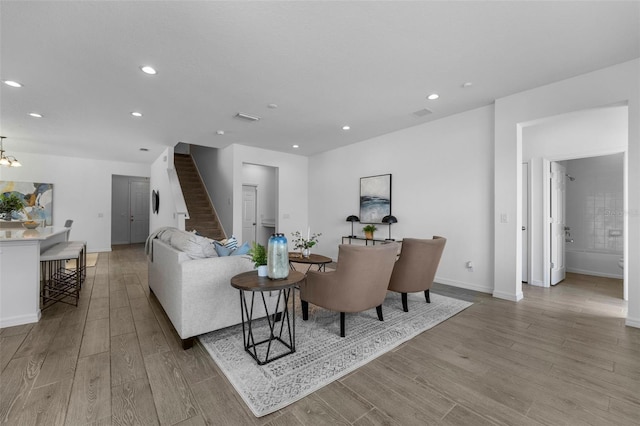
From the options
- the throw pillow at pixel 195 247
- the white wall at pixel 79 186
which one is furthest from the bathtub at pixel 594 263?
the white wall at pixel 79 186

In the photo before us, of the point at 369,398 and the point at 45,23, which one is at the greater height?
the point at 45,23

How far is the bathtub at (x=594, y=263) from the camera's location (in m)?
5.06

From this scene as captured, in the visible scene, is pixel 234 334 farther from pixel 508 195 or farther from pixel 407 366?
pixel 508 195

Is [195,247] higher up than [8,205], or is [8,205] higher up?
[8,205]

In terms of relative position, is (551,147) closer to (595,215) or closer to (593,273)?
(595,215)

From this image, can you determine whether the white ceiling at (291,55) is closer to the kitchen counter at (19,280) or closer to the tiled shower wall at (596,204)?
the kitchen counter at (19,280)

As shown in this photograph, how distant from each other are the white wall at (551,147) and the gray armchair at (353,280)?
11.3 feet

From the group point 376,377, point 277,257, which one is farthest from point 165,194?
point 376,377

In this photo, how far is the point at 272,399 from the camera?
170 centimetres

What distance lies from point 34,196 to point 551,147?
11.3 metres

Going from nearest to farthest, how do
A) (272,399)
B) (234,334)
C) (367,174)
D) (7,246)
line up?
(272,399) < (234,334) < (7,246) < (367,174)

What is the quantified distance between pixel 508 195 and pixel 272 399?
3.77 m

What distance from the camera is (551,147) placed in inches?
175

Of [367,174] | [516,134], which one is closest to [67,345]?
[367,174]
